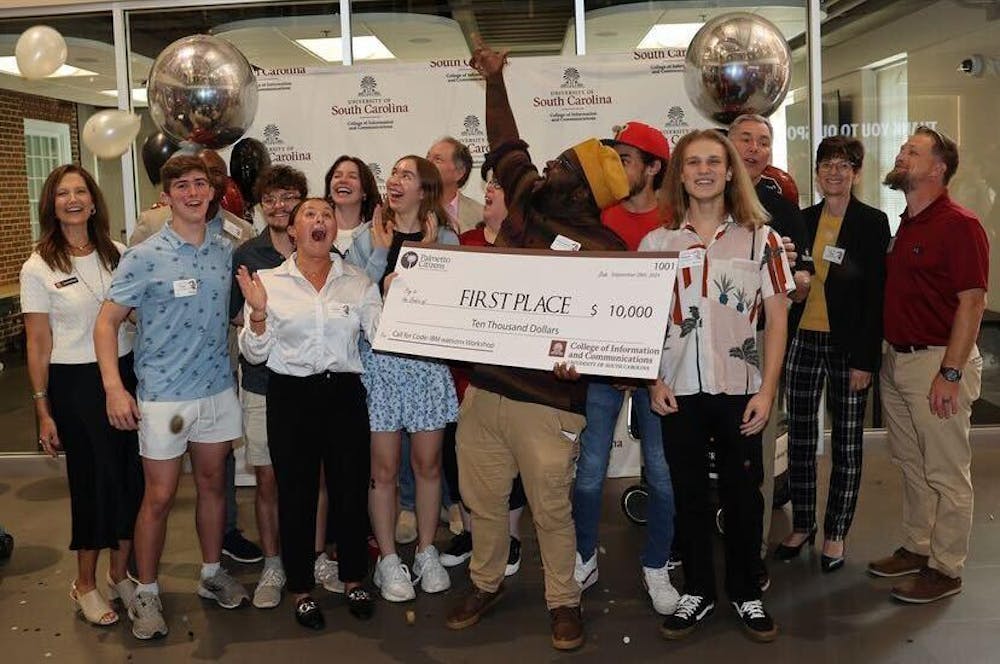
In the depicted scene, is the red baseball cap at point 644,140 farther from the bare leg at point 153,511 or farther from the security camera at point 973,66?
the security camera at point 973,66

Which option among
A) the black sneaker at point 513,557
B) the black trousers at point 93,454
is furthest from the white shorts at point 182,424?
the black sneaker at point 513,557

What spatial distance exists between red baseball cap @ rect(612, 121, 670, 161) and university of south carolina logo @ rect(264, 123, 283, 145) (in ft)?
8.73

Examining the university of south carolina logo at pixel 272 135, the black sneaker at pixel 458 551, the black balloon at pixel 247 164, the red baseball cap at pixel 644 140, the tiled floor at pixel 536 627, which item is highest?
the university of south carolina logo at pixel 272 135

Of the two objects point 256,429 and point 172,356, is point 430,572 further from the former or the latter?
point 172,356

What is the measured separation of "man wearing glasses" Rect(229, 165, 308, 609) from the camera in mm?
3557

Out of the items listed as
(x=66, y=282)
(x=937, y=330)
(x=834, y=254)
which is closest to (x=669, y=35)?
(x=834, y=254)

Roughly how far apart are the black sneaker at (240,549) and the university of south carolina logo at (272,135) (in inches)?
90.8

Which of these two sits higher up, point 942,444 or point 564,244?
point 564,244

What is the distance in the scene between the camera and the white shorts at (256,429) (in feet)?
12.0

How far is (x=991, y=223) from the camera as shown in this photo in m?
6.43

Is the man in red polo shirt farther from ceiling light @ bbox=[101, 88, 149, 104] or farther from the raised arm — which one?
ceiling light @ bbox=[101, 88, 149, 104]

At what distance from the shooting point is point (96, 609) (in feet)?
11.4

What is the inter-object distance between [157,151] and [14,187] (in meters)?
2.27
